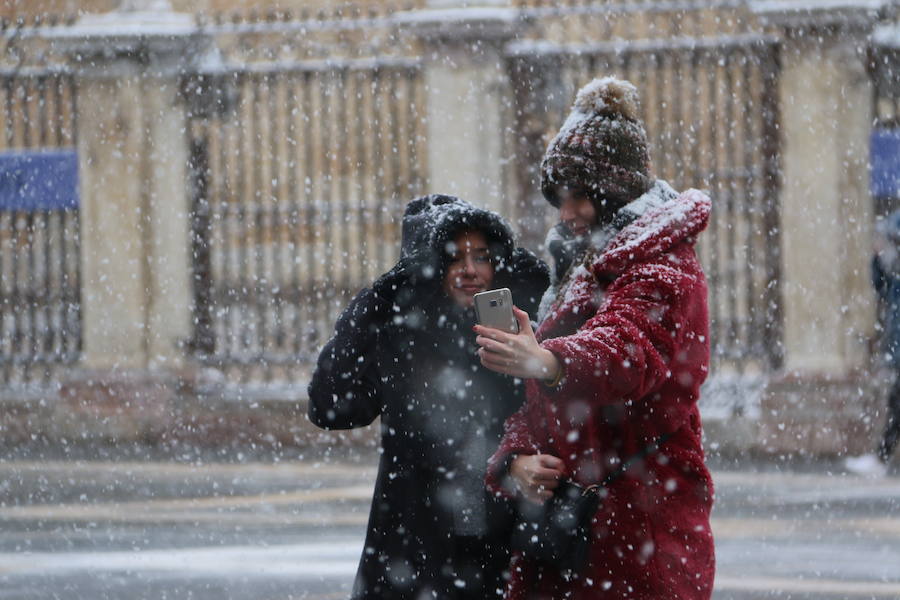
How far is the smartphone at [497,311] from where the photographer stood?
112 inches

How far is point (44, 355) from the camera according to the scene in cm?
1162

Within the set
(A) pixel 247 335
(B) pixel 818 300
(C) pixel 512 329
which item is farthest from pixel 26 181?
(C) pixel 512 329

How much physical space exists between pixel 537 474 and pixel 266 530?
204 inches

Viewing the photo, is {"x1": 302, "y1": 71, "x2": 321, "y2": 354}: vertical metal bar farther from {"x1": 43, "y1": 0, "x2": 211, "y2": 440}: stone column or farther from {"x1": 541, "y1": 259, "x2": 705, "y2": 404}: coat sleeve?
{"x1": 541, "y1": 259, "x2": 705, "y2": 404}: coat sleeve

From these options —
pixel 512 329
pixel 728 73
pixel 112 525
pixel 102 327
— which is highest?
pixel 728 73

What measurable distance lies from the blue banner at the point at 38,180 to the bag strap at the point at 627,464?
9.24m

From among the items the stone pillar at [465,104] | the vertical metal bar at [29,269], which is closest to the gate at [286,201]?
the stone pillar at [465,104]

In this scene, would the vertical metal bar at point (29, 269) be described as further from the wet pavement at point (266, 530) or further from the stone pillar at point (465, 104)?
the stone pillar at point (465, 104)

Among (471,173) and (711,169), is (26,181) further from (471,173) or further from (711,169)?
(711,169)

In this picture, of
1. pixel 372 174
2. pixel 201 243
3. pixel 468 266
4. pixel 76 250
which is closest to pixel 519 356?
pixel 468 266

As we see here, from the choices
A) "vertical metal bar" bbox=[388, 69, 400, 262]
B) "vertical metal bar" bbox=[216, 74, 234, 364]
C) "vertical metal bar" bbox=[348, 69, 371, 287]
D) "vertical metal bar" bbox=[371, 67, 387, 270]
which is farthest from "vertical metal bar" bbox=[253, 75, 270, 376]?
"vertical metal bar" bbox=[388, 69, 400, 262]

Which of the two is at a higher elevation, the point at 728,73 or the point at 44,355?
the point at 728,73

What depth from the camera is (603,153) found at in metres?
3.00

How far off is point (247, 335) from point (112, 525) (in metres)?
3.46
